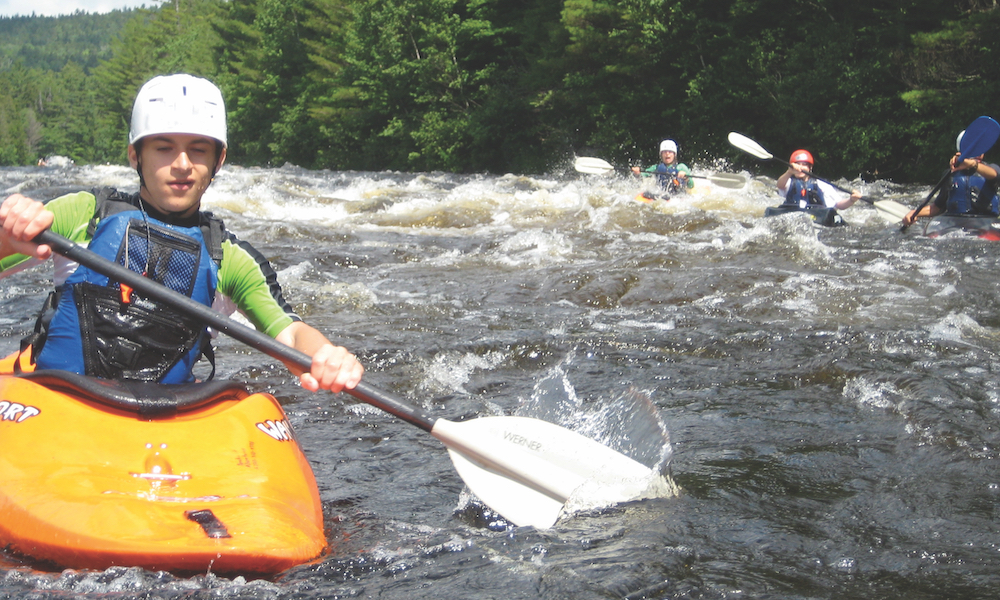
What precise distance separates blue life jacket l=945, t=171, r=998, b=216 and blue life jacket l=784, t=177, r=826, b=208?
1539 mm

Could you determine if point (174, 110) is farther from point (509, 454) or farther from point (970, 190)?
point (970, 190)

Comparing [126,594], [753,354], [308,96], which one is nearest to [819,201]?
Answer: [753,354]

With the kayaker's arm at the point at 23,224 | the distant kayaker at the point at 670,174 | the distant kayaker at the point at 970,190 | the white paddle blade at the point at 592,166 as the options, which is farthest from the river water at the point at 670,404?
the white paddle blade at the point at 592,166

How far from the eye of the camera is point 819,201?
9891mm

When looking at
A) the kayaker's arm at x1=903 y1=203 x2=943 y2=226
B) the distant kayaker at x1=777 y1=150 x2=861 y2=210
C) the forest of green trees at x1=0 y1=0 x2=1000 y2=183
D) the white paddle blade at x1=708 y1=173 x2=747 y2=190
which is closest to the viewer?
the kayaker's arm at x1=903 y1=203 x2=943 y2=226

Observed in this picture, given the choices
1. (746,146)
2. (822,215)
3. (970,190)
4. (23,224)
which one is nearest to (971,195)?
(970,190)

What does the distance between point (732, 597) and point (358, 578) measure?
926 mm

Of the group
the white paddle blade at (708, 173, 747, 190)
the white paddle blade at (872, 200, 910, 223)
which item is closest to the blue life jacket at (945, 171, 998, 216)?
the white paddle blade at (872, 200, 910, 223)

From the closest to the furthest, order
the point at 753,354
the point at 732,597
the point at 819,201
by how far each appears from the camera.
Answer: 1. the point at 732,597
2. the point at 753,354
3. the point at 819,201

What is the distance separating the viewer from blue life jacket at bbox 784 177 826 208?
9.79 m

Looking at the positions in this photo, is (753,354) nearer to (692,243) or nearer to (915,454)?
(915,454)

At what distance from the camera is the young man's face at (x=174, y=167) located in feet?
8.11

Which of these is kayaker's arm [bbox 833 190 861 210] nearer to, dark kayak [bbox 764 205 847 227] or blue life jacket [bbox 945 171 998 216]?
dark kayak [bbox 764 205 847 227]

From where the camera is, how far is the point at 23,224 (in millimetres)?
2307
